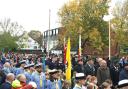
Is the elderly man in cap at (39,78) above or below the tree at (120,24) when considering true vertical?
below

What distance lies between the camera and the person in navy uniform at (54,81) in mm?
13016

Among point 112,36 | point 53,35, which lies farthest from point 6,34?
point 112,36

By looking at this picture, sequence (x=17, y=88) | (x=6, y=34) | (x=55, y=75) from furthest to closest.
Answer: (x=6, y=34) → (x=55, y=75) → (x=17, y=88)

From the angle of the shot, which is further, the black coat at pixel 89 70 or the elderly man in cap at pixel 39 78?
the black coat at pixel 89 70

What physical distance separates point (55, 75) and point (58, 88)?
23.2 inches

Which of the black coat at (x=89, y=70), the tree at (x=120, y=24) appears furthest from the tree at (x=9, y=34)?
the black coat at (x=89, y=70)

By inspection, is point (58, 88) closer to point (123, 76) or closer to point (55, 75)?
point (55, 75)

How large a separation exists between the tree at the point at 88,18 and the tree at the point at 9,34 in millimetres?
47196

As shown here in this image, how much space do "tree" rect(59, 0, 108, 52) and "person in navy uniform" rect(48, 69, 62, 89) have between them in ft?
152

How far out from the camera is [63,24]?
61.8m

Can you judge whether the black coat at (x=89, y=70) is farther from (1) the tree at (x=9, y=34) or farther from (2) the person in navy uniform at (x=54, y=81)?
(1) the tree at (x=9, y=34)

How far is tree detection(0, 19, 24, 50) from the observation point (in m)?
110

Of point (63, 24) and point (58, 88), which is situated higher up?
point (63, 24)

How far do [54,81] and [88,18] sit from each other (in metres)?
48.7
